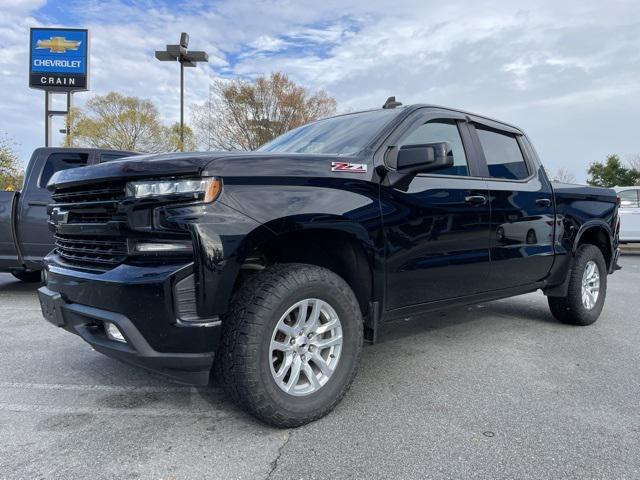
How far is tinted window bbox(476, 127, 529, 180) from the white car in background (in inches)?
426

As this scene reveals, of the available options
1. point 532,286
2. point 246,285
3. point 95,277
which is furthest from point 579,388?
point 95,277

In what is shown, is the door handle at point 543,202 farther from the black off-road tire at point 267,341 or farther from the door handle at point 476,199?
the black off-road tire at point 267,341

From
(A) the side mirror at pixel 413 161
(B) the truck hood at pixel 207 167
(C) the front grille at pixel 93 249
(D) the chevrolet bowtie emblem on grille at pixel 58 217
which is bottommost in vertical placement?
(C) the front grille at pixel 93 249

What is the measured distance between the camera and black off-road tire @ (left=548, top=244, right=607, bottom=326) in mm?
4691

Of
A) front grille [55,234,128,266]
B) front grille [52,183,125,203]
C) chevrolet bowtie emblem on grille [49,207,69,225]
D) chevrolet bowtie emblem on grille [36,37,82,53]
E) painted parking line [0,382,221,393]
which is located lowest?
painted parking line [0,382,221,393]

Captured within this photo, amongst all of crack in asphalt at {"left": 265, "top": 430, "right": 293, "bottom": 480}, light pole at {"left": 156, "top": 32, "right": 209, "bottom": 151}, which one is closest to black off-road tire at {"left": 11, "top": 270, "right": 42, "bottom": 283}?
crack in asphalt at {"left": 265, "top": 430, "right": 293, "bottom": 480}

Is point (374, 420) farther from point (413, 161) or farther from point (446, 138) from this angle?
point (446, 138)

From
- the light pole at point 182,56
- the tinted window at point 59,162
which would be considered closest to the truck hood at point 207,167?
the tinted window at point 59,162

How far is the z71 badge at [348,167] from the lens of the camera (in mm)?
2766

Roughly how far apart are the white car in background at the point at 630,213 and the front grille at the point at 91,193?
14.1 meters

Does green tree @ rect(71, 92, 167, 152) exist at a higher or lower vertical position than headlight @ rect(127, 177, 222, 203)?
higher

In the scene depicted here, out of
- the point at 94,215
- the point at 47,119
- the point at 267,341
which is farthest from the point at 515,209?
the point at 47,119

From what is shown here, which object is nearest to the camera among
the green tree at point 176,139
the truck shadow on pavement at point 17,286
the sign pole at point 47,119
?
the truck shadow on pavement at point 17,286

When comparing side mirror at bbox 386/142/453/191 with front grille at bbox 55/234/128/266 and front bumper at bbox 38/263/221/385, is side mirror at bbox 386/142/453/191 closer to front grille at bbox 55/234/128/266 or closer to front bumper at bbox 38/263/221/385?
front bumper at bbox 38/263/221/385
